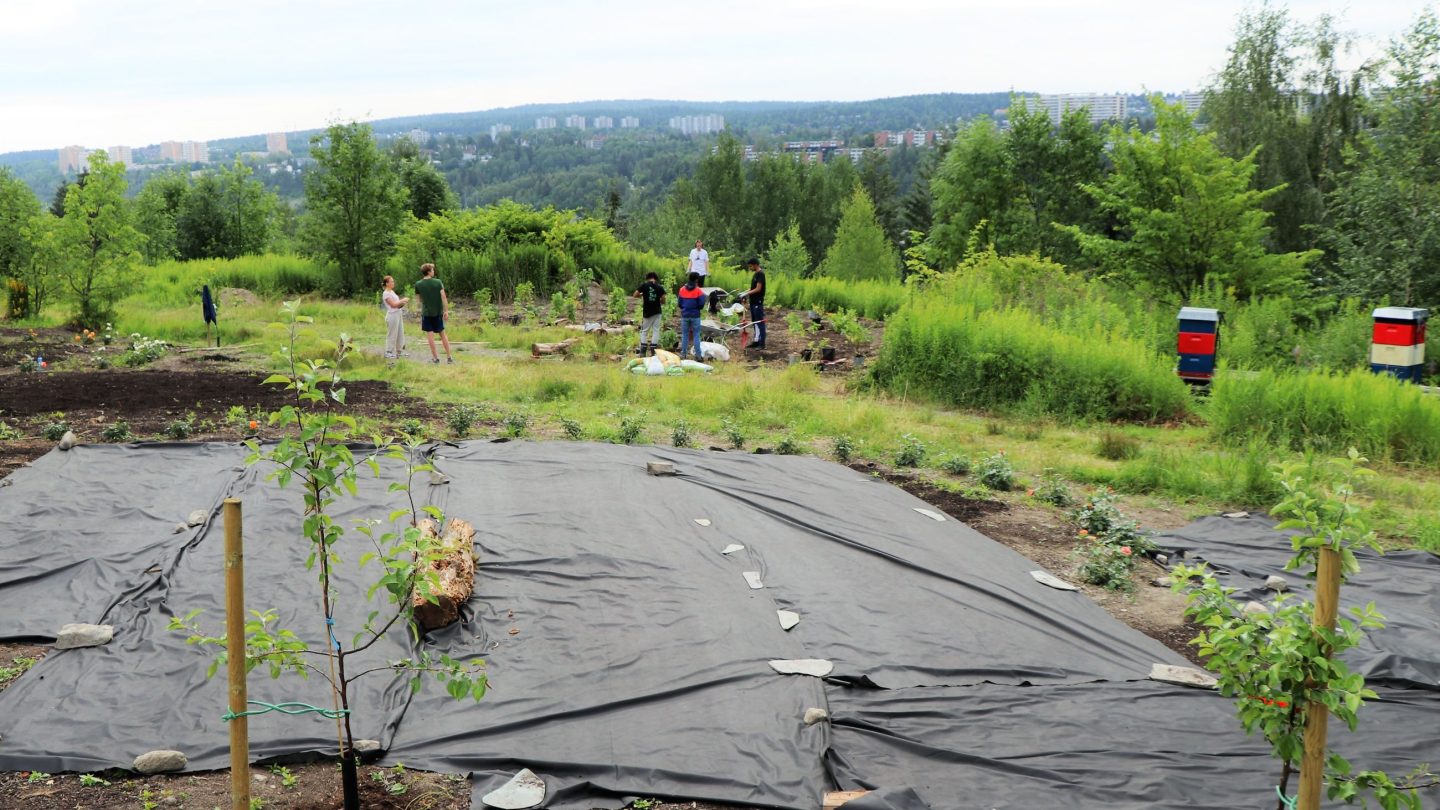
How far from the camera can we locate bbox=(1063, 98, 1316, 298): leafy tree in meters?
19.5

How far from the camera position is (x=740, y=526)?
23.0 ft

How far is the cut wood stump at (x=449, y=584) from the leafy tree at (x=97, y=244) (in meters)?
13.1

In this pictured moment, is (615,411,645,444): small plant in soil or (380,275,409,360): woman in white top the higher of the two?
(380,275,409,360): woman in white top

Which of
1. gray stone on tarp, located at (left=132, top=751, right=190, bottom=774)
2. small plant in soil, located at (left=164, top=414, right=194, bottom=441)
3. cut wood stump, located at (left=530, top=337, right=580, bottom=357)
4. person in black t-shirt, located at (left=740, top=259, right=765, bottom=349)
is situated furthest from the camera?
person in black t-shirt, located at (left=740, top=259, right=765, bottom=349)

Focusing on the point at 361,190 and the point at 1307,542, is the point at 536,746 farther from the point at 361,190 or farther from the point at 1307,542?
the point at 361,190

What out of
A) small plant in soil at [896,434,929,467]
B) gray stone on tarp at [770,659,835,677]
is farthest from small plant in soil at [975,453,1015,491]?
gray stone on tarp at [770,659,835,677]

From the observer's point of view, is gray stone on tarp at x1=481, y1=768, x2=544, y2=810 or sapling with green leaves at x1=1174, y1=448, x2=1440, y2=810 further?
gray stone on tarp at x1=481, y1=768, x2=544, y2=810

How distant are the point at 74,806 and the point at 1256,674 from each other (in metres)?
4.22

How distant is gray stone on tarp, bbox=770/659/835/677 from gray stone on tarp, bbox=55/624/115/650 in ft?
10.8

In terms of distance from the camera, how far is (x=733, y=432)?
10.2m

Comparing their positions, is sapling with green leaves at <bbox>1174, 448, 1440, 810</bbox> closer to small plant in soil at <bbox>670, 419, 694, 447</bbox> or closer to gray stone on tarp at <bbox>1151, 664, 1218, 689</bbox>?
gray stone on tarp at <bbox>1151, 664, 1218, 689</bbox>

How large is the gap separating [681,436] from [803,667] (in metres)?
4.90

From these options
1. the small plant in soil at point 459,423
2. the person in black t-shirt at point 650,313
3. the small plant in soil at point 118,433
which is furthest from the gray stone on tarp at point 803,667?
the person in black t-shirt at point 650,313

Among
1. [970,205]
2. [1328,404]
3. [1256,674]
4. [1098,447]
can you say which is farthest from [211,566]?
[970,205]
